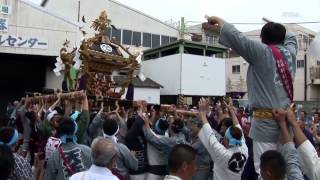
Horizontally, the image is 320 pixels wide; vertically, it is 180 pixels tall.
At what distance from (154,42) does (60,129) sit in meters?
24.8

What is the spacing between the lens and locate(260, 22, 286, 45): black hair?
3.60 meters

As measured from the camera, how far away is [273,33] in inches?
142

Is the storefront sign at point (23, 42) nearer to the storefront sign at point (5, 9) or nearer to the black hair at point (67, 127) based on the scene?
the storefront sign at point (5, 9)

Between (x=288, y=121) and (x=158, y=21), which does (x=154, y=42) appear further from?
(x=288, y=121)

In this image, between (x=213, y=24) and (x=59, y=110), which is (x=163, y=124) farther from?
(x=213, y=24)

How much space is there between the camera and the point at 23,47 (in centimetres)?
1689

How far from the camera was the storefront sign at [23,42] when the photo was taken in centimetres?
1653

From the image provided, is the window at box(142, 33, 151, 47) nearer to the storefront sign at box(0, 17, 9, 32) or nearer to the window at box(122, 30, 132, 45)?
the window at box(122, 30, 132, 45)

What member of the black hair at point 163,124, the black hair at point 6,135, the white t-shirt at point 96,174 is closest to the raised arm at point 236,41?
the white t-shirt at point 96,174

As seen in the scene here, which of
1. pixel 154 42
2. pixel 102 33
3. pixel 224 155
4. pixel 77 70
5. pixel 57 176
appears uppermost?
pixel 154 42

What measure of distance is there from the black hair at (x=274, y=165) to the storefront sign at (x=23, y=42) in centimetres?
1525

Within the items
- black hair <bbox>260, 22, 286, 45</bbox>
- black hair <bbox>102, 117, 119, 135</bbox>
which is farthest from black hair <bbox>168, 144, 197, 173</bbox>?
black hair <bbox>102, 117, 119, 135</bbox>

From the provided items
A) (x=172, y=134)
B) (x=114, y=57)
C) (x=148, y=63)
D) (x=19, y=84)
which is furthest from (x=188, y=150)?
(x=148, y=63)

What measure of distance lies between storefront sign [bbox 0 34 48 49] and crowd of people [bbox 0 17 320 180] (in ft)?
34.3
